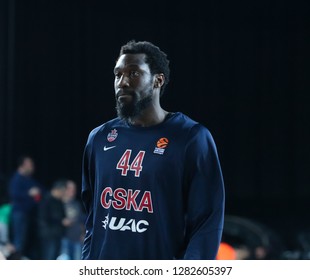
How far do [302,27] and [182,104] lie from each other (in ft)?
8.59

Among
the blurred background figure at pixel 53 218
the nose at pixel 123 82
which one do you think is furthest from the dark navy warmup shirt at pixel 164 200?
the blurred background figure at pixel 53 218

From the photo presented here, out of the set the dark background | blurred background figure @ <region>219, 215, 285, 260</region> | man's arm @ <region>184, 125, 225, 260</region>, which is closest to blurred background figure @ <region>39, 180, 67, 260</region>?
blurred background figure @ <region>219, 215, 285, 260</region>

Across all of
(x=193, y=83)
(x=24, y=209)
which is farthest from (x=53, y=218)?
(x=193, y=83)

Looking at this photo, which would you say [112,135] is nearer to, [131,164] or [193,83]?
[131,164]

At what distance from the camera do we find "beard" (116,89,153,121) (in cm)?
259

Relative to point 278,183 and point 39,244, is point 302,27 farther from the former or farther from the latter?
point 39,244

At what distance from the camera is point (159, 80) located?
2699mm

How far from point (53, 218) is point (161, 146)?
18.8 ft

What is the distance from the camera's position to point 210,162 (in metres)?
2.59

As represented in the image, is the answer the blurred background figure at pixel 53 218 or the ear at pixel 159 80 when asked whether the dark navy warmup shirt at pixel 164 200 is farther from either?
the blurred background figure at pixel 53 218

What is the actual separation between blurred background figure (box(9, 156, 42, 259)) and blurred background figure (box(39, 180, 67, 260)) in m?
0.43

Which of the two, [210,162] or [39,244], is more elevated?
[210,162]

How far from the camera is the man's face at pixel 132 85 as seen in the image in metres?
2.58
